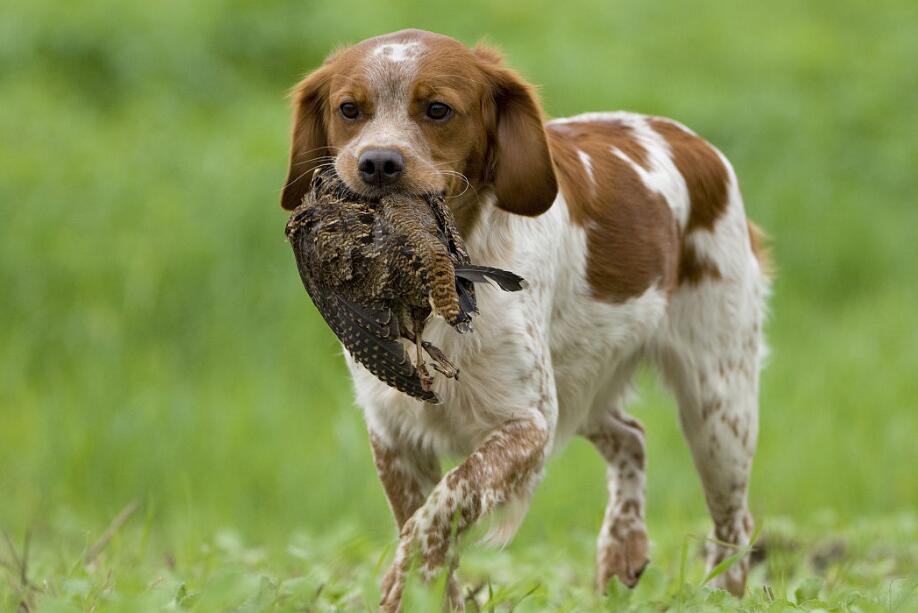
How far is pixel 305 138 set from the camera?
4070 mm

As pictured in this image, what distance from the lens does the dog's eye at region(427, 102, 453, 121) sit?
3.74 metres

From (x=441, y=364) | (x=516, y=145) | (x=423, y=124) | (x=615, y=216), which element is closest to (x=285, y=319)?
(x=615, y=216)

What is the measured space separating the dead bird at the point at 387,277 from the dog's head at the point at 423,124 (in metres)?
0.18

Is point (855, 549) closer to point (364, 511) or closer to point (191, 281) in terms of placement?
point (364, 511)

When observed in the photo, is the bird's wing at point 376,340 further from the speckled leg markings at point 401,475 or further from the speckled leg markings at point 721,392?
the speckled leg markings at point 721,392

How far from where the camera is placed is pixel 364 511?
692 cm

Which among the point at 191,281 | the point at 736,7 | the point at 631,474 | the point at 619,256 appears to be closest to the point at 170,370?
the point at 191,281

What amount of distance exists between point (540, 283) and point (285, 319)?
15.6 feet

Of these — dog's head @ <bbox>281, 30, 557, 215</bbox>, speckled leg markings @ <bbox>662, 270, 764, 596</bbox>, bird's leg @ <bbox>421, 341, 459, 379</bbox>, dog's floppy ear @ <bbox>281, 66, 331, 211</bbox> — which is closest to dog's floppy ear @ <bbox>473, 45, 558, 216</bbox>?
dog's head @ <bbox>281, 30, 557, 215</bbox>

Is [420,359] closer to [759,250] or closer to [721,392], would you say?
[721,392]

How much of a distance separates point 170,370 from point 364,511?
6.19 feet

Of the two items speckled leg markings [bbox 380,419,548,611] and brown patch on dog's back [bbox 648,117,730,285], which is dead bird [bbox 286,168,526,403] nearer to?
speckled leg markings [bbox 380,419,548,611]

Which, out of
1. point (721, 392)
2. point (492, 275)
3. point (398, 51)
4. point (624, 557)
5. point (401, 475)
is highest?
point (398, 51)

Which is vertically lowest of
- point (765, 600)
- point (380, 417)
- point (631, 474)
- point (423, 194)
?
point (631, 474)
